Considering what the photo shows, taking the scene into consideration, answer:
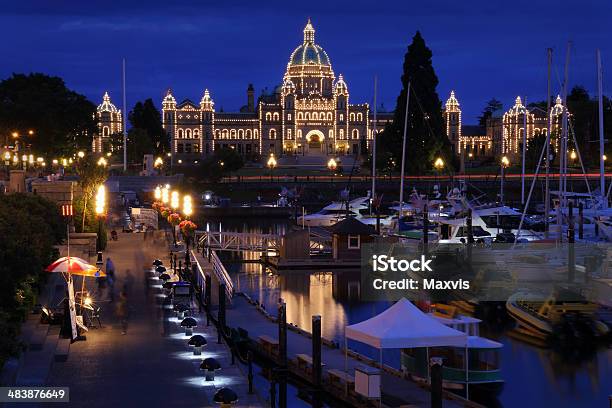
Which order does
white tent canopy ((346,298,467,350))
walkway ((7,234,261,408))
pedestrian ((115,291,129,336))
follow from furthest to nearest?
1. pedestrian ((115,291,129,336))
2. white tent canopy ((346,298,467,350))
3. walkway ((7,234,261,408))

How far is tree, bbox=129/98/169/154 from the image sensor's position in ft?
493

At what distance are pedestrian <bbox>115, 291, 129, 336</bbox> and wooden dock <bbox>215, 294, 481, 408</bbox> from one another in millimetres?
3566

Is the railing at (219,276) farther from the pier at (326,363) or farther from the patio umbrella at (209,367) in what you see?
the patio umbrella at (209,367)

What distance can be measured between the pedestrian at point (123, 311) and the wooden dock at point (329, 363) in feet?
11.7

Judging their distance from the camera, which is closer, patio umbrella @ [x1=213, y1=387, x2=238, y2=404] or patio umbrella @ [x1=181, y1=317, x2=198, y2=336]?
patio umbrella @ [x1=213, y1=387, x2=238, y2=404]

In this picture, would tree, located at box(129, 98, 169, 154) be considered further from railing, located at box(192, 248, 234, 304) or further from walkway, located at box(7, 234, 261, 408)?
walkway, located at box(7, 234, 261, 408)

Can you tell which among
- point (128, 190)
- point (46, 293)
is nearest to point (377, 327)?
point (46, 293)

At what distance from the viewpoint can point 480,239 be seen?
184 ft

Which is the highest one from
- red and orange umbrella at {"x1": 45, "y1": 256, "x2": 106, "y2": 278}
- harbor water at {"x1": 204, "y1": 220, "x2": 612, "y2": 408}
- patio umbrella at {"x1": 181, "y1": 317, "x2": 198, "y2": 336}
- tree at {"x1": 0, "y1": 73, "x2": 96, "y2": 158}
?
tree at {"x1": 0, "y1": 73, "x2": 96, "y2": 158}

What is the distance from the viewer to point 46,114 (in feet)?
305

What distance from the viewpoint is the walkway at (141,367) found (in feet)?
77.2

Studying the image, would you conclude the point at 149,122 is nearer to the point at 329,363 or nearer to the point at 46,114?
the point at 46,114

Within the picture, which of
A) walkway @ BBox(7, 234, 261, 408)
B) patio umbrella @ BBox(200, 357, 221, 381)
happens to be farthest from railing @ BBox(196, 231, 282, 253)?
patio umbrella @ BBox(200, 357, 221, 381)

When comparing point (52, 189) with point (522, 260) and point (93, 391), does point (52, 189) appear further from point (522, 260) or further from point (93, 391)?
point (93, 391)
